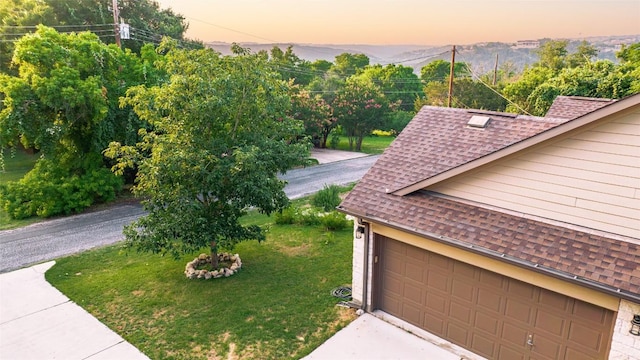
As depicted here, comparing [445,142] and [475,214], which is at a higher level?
[445,142]

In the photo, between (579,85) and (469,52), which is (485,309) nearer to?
(579,85)

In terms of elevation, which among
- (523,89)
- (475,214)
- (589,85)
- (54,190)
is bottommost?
(54,190)

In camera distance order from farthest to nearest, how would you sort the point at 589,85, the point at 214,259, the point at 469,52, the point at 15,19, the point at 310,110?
the point at 469,52
the point at 310,110
the point at 589,85
the point at 15,19
the point at 214,259

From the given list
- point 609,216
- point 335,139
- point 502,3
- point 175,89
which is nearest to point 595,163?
point 609,216

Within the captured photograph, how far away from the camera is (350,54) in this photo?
85188 millimetres

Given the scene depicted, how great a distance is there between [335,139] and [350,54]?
56.4 metres

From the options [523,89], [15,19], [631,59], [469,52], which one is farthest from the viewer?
[469,52]

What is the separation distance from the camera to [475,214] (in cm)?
718

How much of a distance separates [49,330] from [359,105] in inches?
1038

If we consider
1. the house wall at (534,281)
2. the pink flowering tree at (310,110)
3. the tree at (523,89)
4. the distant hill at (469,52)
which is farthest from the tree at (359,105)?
the house wall at (534,281)

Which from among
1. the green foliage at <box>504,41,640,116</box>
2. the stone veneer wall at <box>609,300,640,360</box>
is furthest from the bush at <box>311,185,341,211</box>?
the green foliage at <box>504,41,640,116</box>

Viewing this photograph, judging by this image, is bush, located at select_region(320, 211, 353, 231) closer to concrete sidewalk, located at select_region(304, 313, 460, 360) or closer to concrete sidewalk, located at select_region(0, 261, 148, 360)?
concrete sidewalk, located at select_region(304, 313, 460, 360)

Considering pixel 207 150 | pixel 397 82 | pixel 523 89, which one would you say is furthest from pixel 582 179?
pixel 397 82

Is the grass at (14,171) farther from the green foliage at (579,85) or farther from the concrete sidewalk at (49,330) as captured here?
the green foliage at (579,85)
